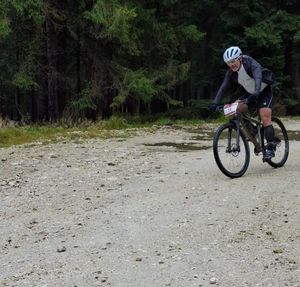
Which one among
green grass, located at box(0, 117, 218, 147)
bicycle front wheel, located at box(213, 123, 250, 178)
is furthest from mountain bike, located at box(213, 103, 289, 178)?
green grass, located at box(0, 117, 218, 147)

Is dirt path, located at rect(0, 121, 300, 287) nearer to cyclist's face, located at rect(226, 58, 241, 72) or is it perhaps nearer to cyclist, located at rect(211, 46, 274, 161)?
cyclist, located at rect(211, 46, 274, 161)

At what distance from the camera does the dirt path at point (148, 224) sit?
13.8 ft

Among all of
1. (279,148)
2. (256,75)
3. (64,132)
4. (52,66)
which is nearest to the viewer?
(256,75)

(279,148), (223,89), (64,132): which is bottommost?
(64,132)

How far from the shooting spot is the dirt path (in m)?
4.21

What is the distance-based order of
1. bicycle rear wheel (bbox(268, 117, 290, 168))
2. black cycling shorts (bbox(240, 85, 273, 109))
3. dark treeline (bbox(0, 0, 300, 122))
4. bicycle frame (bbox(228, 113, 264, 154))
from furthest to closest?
dark treeline (bbox(0, 0, 300, 122))
bicycle rear wheel (bbox(268, 117, 290, 168))
black cycling shorts (bbox(240, 85, 273, 109))
bicycle frame (bbox(228, 113, 264, 154))

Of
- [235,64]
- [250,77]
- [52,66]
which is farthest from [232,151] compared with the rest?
[52,66]

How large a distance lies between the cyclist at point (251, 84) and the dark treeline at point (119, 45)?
34.4ft

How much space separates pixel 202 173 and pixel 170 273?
415cm

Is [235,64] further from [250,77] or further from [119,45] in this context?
[119,45]

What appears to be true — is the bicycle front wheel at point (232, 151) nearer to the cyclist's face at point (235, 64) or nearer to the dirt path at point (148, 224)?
the dirt path at point (148, 224)

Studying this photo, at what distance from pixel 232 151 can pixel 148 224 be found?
256 centimetres

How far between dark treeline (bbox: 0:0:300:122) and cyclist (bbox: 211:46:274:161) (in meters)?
10.5

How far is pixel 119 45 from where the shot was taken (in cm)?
2066
